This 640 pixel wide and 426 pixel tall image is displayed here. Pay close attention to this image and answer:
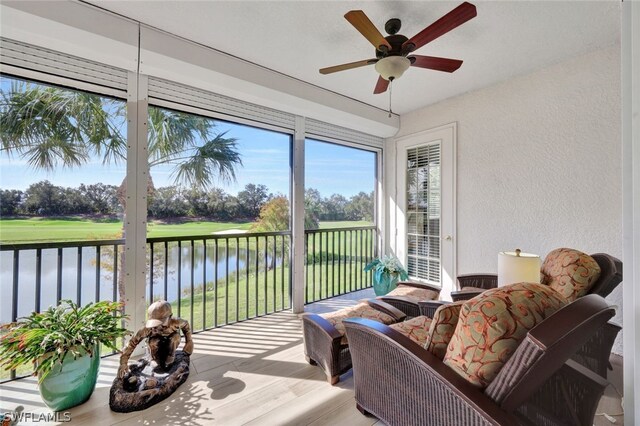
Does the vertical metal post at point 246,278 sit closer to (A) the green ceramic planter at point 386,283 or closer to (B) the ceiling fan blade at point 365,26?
(A) the green ceramic planter at point 386,283

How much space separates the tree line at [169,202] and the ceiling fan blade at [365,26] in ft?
6.26

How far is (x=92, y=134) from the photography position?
2.17 meters

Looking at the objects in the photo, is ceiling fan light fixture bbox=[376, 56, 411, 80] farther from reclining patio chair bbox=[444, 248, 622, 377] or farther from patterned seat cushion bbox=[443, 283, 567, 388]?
reclining patio chair bbox=[444, 248, 622, 377]

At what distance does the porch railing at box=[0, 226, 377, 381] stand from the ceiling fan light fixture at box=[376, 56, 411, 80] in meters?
2.02

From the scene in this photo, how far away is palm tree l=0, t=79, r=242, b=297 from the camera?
1909 millimetres

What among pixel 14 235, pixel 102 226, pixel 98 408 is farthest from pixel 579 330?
pixel 14 235

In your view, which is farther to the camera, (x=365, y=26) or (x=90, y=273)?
(x=90, y=273)

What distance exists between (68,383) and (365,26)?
2703 mm

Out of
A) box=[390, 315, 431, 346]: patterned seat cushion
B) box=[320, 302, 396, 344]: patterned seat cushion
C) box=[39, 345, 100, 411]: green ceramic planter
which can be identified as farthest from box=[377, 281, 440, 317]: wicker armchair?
box=[39, 345, 100, 411]: green ceramic planter

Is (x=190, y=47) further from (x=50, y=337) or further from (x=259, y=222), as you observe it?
(x=50, y=337)

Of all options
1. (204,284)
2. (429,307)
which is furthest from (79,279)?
(429,307)

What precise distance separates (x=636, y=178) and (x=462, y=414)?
0.94 metres

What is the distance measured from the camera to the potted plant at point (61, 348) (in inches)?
59.4

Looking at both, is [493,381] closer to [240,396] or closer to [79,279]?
[240,396]
